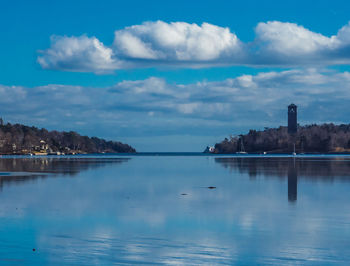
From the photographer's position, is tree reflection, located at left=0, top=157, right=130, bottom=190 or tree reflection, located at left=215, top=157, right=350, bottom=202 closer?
tree reflection, located at left=215, top=157, right=350, bottom=202

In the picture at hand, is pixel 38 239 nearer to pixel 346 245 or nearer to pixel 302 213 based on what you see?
pixel 346 245

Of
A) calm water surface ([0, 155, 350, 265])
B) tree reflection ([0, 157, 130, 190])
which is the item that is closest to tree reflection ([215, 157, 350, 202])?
calm water surface ([0, 155, 350, 265])

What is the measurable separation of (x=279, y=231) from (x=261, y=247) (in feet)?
13.1

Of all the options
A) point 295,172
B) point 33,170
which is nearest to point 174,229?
point 295,172

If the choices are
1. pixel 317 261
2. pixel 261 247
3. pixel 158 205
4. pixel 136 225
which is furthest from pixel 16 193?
pixel 317 261

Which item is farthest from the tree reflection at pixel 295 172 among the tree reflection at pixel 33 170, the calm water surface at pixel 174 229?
the tree reflection at pixel 33 170

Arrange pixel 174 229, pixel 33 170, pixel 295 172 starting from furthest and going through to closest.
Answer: pixel 33 170 → pixel 295 172 → pixel 174 229

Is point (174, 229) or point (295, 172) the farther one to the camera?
point (295, 172)

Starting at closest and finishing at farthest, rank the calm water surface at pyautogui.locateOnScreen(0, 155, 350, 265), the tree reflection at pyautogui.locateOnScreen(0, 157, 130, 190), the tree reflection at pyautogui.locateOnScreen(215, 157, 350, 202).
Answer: the calm water surface at pyautogui.locateOnScreen(0, 155, 350, 265), the tree reflection at pyautogui.locateOnScreen(215, 157, 350, 202), the tree reflection at pyautogui.locateOnScreen(0, 157, 130, 190)

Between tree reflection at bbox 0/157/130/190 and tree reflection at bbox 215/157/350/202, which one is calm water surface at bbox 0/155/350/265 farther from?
tree reflection at bbox 0/157/130/190

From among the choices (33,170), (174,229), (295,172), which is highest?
(295,172)

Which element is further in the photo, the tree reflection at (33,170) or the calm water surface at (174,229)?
the tree reflection at (33,170)

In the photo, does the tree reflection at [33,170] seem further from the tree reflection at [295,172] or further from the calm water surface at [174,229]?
the tree reflection at [295,172]

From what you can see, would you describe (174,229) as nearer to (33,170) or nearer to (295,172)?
(295,172)
